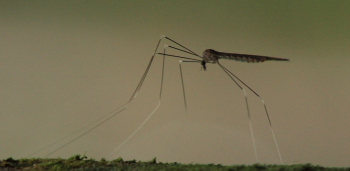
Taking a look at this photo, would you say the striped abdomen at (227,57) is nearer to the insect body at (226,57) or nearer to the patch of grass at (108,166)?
the insect body at (226,57)

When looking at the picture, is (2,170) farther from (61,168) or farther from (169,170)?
(169,170)

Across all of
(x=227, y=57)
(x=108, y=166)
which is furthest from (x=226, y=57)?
(x=108, y=166)

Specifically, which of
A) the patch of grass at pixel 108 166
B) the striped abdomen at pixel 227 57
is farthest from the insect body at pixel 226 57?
the patch of grass at pixel 108 166

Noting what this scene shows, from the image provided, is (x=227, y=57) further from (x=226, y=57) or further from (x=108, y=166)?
(x=108, y=166)

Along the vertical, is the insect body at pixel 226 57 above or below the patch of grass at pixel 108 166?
above

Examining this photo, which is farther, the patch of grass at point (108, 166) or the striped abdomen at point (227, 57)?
the striped abdomen at point (227, 57)

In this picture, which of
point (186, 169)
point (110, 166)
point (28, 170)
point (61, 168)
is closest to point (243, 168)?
point (186, 169)

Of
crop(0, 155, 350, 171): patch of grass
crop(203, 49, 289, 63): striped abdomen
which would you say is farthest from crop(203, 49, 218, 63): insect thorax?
crop(0, 155, 350, 171): patch of grass

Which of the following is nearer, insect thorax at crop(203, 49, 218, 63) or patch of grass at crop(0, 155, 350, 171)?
patch of grass at crop(0, 155, 350, 171)

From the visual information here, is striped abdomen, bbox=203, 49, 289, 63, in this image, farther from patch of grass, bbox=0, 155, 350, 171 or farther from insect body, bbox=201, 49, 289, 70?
patch of grass, bbox=0, 155, 350, 171

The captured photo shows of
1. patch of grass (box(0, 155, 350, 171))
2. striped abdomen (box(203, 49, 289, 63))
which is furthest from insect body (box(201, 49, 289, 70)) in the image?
patch of grass (box(0, 155, 350, 171))

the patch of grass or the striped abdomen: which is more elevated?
the striped abdomen
